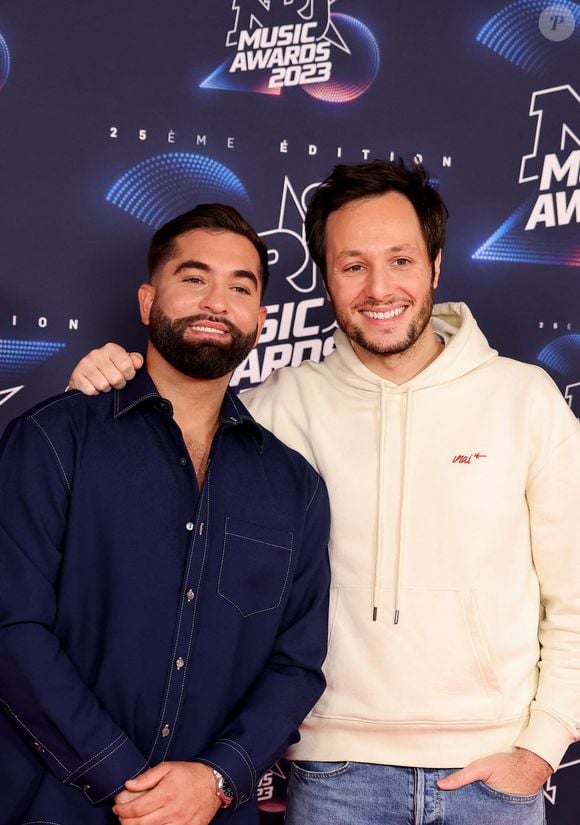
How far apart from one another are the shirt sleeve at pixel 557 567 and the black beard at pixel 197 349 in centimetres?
65

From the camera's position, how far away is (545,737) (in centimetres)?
189

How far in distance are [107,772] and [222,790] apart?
0.72 ft

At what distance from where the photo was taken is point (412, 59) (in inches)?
108

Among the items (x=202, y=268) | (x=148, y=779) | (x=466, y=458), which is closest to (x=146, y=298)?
→ (x=202, y=268)

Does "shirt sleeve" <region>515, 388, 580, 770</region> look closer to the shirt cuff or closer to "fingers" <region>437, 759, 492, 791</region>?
"fingers" <region>437, 759, 492, 791</region>

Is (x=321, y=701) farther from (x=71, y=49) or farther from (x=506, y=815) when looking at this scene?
(x=71, y=49)

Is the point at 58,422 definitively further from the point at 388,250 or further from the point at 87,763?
the point at 388,250

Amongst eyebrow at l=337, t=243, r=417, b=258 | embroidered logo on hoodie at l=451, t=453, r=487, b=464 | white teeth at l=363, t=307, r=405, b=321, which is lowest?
embroidered logo on hoodie at l=451, t=453, r=487, b=464

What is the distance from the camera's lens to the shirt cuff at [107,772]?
161cm

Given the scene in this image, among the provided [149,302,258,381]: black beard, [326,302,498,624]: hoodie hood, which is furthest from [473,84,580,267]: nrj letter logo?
[149,302,258,381]: black beard

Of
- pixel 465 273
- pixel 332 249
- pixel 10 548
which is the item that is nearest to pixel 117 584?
pixel 10 548

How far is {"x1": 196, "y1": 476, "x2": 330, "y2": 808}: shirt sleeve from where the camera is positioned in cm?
173

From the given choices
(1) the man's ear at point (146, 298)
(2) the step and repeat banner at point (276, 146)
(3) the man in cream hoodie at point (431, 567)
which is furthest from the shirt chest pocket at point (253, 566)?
(2) the step and repeat banner at point (276, 146)

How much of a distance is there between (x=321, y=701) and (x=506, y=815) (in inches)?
16.8
